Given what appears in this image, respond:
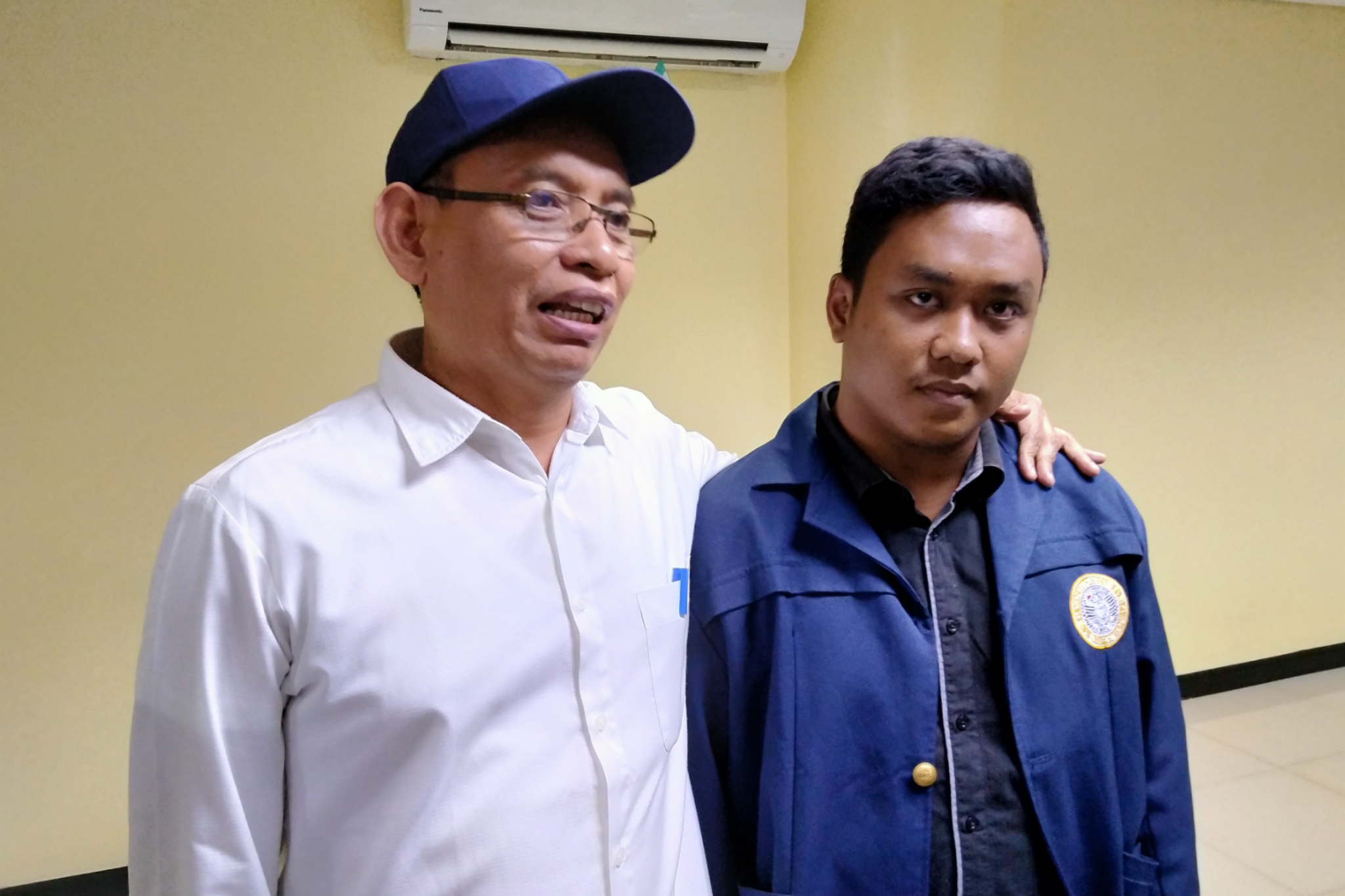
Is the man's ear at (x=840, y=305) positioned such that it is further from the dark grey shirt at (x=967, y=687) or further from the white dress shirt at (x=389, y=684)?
the white dress shirt at (x=389, y=684)

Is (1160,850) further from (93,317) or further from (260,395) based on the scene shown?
(93,317)

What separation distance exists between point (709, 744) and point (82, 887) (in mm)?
2312

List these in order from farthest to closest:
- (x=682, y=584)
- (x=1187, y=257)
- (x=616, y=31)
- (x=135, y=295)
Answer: (x=1187, y=257), (x=616, y=31), (x=135, y=295), (x=682, y=584)

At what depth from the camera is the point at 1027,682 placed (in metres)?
1.08

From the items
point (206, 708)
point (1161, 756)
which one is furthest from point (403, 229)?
point (1161, 756)

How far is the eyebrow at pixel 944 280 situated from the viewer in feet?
3.56

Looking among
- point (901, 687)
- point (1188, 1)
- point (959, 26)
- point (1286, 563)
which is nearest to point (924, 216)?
point (901, 687)

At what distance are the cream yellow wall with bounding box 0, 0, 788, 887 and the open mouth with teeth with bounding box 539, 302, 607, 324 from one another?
1.76 meters

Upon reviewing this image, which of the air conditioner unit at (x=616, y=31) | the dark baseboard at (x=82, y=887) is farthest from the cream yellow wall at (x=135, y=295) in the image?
the air conditioner unit at (x=616, y=31)

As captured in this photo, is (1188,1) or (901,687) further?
(1188,1)

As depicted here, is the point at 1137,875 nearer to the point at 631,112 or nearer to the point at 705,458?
the point at 705,458

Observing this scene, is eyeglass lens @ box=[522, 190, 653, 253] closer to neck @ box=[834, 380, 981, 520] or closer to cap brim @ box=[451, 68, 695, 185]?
cap brim @ box=[451, 68, 695, 185]

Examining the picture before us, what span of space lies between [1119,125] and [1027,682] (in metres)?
2.96

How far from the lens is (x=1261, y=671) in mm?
3688
